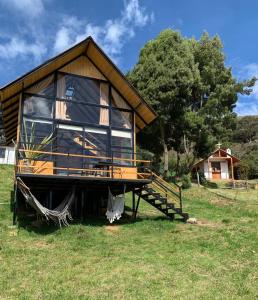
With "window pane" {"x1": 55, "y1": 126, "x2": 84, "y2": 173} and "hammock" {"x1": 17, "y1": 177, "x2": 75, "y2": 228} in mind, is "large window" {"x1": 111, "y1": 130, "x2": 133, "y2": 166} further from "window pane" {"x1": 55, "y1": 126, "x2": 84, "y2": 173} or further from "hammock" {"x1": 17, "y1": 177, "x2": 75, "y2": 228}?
"hammock" {"x1": 17, "y1": 177, "x2": 75, "y2": 228}

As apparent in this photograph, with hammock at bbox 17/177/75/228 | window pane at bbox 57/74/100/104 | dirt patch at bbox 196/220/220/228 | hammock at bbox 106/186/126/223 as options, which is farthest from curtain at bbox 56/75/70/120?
dirt patch at bbox 196/220/220/228

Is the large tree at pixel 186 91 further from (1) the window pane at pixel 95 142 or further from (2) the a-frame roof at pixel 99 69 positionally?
(1) the window pane at pixel 95 142

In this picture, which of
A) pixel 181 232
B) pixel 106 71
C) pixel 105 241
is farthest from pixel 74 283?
pixel 106 71

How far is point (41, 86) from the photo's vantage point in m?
18.7

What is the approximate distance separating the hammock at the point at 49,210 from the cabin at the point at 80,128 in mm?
682

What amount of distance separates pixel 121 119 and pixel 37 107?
4.57 m

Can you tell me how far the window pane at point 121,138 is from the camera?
19.5m

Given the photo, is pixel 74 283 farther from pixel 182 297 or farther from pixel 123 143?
pixel 123 143

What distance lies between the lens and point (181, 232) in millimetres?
15625

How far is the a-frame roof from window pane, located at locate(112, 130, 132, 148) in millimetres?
1821

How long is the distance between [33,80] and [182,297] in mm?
13252

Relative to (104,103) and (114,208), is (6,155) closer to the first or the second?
(104,103)

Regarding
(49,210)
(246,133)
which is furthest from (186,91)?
(246,133)

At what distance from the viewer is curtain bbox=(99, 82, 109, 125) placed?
19531 mm
